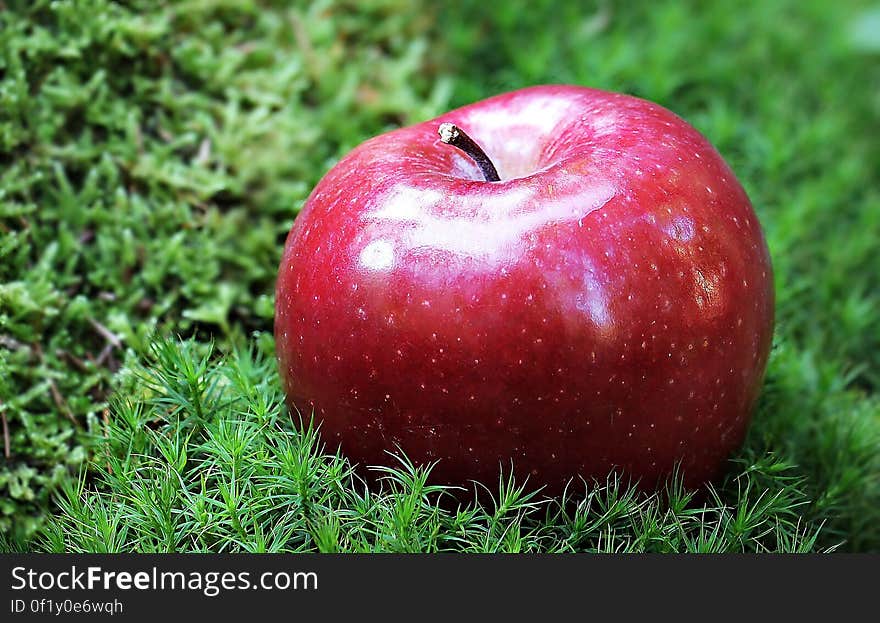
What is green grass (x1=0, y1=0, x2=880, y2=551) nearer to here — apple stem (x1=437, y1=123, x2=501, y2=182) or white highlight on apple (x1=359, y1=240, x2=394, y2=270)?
white highlight on apple (x1=359, y1=240, x2=394, y2=270)

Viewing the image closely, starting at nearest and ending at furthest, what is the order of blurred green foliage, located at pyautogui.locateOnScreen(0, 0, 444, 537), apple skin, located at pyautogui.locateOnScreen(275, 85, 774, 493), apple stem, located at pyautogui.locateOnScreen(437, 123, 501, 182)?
apple skin, located at pyautogui.locateOnScreen(275, 85, 774, 493) < apple stem, located at pyautogui.locateOnScreen(437, 123, 501, 182) < blurred green foliage, located at pyautogui.locateOnScreen(0, 0, 444, 537)

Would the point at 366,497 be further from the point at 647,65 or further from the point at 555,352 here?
the point at 647,65

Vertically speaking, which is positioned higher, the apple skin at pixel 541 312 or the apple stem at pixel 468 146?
the apple stem at pixel 468 146

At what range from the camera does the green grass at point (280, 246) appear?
171cm

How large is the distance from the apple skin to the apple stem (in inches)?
2.4

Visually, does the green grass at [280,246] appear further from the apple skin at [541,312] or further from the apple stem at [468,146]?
the apple stem at [468,146]

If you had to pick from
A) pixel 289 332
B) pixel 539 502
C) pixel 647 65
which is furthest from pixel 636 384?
pixel 647 65

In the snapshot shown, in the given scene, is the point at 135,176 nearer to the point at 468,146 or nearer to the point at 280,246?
the point at 280,246

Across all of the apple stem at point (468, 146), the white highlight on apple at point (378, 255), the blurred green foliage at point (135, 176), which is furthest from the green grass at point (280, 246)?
the apple stem at point (468, 146)

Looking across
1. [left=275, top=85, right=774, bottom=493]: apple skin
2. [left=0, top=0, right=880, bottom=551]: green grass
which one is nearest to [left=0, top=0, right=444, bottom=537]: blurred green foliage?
[left=0, top=0, right=880, bottom=551]: green grass

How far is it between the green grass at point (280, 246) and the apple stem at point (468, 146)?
0.59 metres

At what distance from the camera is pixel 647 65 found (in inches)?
127

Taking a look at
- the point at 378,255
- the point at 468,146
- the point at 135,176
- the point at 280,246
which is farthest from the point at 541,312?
the point at 135,176

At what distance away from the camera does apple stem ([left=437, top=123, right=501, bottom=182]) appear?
5.57 feet
